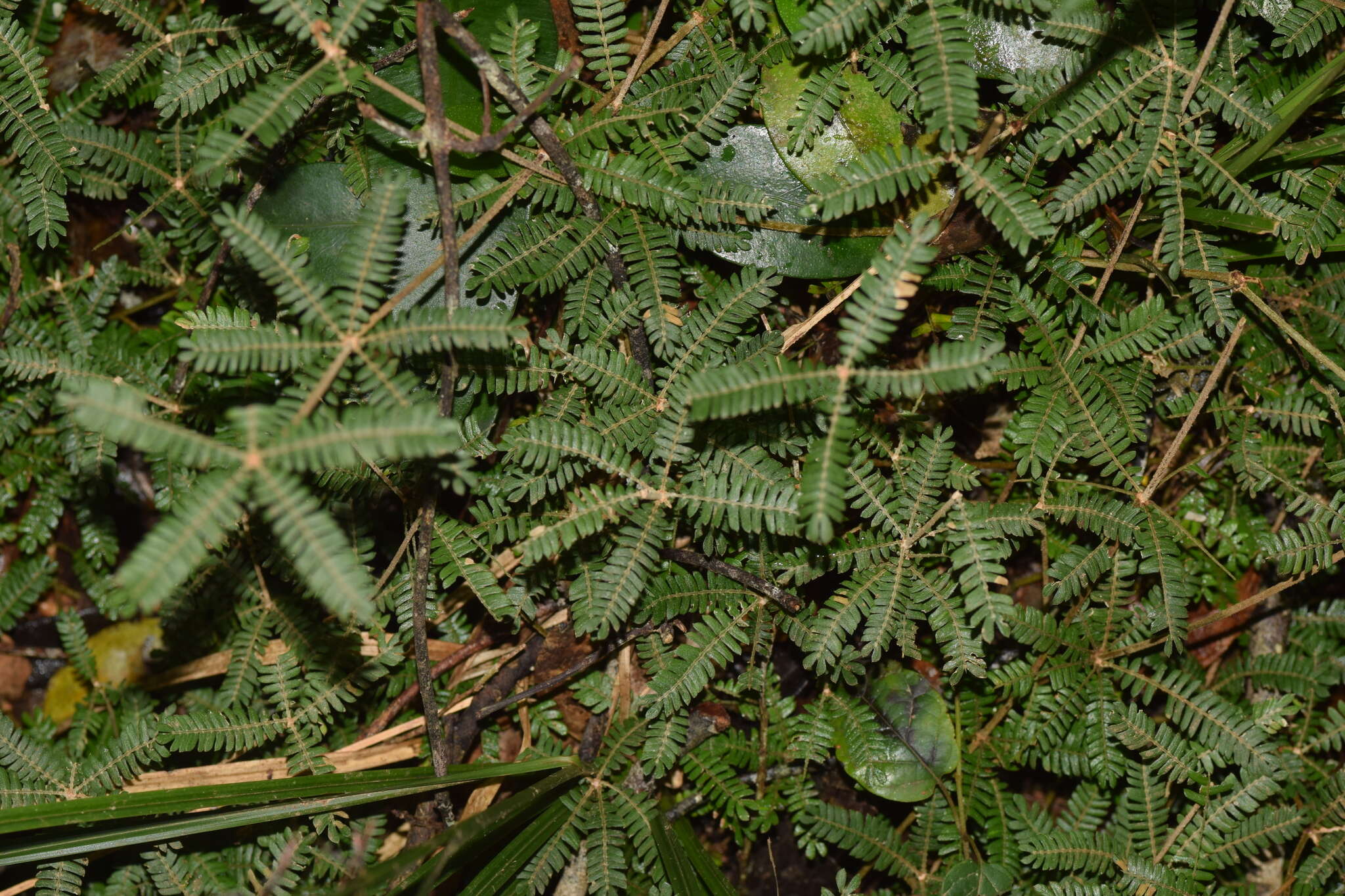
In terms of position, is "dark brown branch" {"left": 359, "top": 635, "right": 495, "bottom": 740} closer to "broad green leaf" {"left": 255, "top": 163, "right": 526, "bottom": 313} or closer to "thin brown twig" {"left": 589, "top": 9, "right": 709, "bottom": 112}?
"broad green leaf" {"left": 255, "top": 163, "right": 526, "bottom": 313}

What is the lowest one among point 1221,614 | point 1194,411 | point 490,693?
point 490,693

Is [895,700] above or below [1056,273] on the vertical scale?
below

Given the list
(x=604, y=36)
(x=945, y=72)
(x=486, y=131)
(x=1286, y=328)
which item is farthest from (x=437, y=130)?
(x=1286, y=328)

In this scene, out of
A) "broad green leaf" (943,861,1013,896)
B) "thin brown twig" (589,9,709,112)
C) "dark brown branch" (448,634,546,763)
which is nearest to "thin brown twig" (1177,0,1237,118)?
"thin brown twig" (589,9,709,112)

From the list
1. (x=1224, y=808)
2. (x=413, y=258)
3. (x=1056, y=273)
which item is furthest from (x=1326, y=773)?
(x=413, y=258)

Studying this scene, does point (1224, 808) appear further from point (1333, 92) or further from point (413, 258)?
point (413, 258)

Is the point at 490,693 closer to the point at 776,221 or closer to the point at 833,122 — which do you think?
the point at 776,221

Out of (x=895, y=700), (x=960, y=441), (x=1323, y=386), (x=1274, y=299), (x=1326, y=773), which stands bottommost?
(x=1326, y=773)
